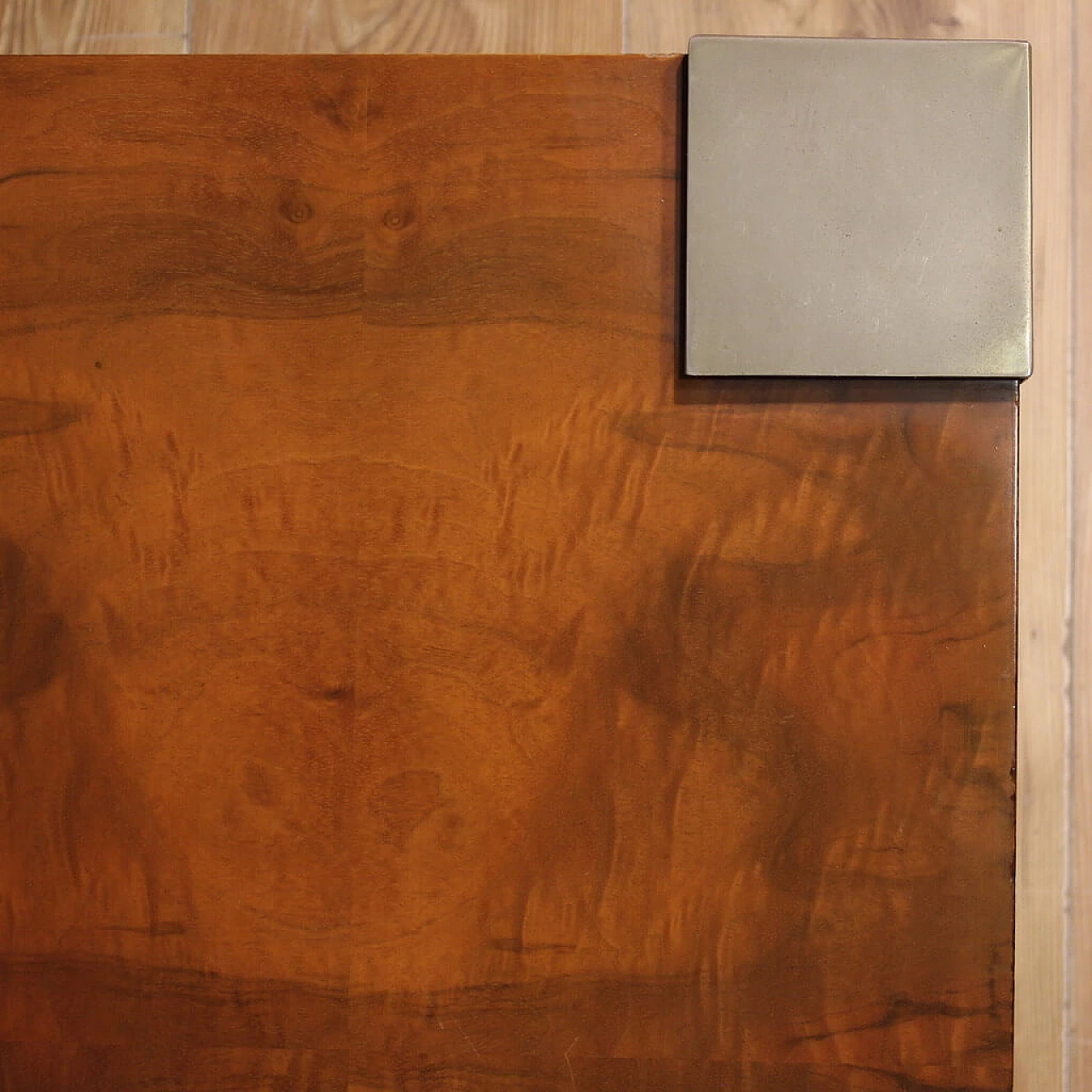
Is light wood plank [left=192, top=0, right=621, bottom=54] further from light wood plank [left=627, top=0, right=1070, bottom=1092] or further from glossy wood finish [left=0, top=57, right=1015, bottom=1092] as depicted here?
glossy wood finish [left=0, top=57, right=1015, bottom=1092]

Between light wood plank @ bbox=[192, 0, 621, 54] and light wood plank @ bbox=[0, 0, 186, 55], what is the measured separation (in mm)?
24

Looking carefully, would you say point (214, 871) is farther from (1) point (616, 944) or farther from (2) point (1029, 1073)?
(2) point (1029, 1073)

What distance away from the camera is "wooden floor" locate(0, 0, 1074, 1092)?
63 centimetres

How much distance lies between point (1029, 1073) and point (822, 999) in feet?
0.89

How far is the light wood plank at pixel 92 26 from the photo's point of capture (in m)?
0.65

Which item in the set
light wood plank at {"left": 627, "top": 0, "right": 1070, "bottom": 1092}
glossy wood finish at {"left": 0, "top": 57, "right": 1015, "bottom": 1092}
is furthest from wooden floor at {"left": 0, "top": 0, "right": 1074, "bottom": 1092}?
glossy wood finish at {"left": 0, "top": 57, "right": 1015, "bottom": 1092}

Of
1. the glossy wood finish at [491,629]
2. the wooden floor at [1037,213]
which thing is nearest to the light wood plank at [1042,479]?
the wooden floor at [1037,213]

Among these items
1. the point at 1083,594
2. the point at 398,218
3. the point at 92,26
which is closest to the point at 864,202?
the point at 398,218

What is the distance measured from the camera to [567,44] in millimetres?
643

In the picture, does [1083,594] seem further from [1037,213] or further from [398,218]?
[398,218]

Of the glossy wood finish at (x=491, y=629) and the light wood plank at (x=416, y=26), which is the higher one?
the light wood plank at (x=416, y=26)

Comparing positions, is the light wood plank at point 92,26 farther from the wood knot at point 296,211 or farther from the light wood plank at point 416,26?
the wood knot at point 296,211

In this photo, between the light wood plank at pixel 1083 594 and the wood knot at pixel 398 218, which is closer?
the wood knot at pixel 398 218

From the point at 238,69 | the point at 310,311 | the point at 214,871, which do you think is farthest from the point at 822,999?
the point at 238,69
